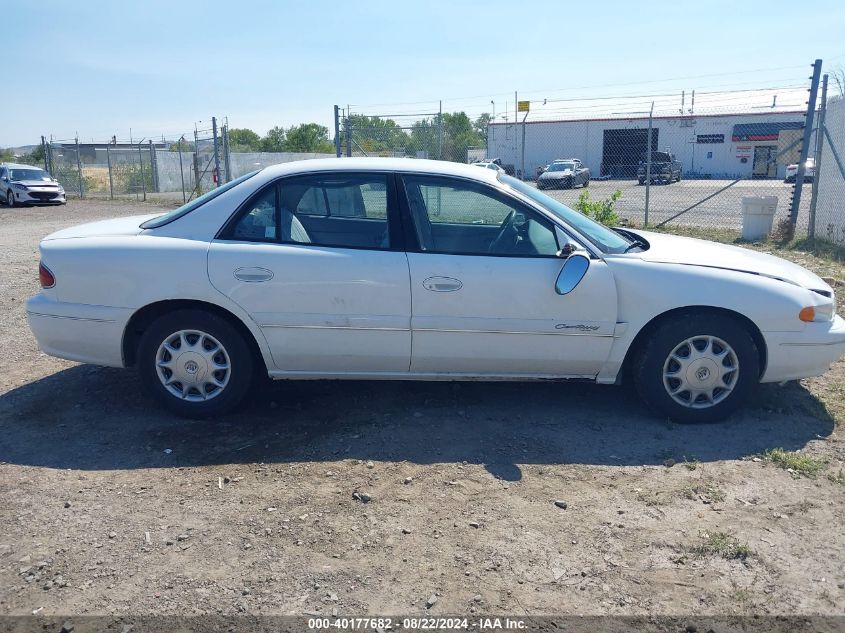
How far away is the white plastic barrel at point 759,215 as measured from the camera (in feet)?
A: 40.4

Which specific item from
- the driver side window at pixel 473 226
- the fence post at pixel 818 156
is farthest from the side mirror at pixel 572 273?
the fence post at pixel 818 156

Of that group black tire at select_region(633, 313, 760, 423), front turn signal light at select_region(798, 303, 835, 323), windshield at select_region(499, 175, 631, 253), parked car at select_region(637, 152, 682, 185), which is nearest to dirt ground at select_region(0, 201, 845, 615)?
black tire at select_region(633, 313, 760, 423)

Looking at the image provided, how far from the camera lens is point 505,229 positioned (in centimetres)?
460

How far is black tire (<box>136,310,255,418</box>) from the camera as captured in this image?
14.9 ft

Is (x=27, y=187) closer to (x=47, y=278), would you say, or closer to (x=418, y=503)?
(x=47, y=278)

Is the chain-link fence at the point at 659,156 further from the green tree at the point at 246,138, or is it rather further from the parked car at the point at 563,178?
the green tree at the point at 246,138

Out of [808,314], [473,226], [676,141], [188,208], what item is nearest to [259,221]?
[188,208]

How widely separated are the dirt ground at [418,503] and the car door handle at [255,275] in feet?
3.04

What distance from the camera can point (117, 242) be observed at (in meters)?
4.60

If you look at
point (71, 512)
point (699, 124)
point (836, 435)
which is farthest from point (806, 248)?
point (699, 124)

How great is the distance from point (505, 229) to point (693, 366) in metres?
1.43

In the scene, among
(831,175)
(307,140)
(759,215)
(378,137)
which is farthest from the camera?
(307,140)

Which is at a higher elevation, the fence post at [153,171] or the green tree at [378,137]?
the green tree at [378,137]

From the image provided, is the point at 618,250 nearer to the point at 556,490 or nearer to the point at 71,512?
the point at 556,490
